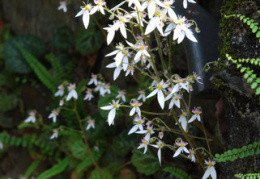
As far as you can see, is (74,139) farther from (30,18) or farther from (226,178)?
(30,18)

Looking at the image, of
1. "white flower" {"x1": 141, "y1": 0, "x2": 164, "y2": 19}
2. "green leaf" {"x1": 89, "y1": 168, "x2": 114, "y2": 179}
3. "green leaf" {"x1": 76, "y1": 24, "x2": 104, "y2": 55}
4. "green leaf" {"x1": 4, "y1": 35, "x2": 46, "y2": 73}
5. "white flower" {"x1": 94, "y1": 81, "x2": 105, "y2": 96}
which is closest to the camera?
"white flower" {"x1": 141, "y1": 0, "x2": 164, "y2": 19}

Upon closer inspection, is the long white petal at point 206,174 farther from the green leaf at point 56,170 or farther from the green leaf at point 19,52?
the green leaf at point 19,52

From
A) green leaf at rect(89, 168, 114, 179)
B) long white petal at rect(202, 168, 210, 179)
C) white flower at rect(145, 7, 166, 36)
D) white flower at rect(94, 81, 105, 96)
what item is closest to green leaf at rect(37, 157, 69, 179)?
green leaf at rect(89, 168, 114, 179)

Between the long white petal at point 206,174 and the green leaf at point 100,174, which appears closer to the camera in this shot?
the long white petal at point 206,174

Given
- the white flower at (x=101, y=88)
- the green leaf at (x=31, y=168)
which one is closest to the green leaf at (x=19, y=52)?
the green leaf at (x=31, y=168)

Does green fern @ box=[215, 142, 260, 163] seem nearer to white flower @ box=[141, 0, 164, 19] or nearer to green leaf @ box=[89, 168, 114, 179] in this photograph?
white flower @ box=[141, 0, 164, 19]

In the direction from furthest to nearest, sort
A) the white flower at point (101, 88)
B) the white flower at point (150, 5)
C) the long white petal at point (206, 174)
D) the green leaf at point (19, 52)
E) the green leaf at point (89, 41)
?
the green leaf at point (19, 52)
the green leaf at point (89, 41)
the white flower at point (101, 88)
the long white petal at point (206, 174)
the white flower at point (150, 5)

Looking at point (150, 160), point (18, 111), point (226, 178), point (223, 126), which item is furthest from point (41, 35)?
point (226, 178)

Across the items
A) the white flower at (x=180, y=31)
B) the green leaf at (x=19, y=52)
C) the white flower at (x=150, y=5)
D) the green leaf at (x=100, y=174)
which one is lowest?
the green leaf at (x=100, y=174)
